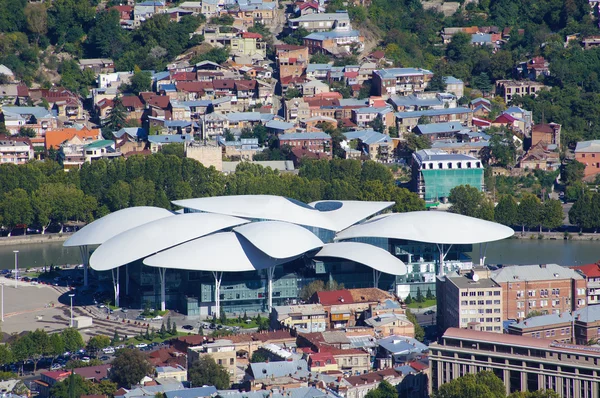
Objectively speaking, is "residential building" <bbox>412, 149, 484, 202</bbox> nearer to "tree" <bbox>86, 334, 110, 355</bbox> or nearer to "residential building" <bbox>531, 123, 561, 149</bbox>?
"residential building" <bbox>531, 123, 561, 149</bbox>

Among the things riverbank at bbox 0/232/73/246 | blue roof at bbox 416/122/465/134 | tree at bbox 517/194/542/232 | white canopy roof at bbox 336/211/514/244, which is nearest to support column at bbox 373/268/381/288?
white canopy roof at bbox 336/211/514/244

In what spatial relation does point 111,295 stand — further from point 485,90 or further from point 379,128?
point 485,90

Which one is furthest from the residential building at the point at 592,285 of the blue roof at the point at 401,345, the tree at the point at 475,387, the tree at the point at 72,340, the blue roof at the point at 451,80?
the blue roof at the point at 451,80

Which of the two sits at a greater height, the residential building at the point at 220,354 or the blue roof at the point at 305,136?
the blue roof at the point at 305,136

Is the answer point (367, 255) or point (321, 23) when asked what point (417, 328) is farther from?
point (321, 23)

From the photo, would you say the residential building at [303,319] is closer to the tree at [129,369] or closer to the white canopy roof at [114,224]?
the tree at [129,369]

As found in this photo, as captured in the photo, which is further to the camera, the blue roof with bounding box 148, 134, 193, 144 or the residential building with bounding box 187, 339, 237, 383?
the blue roof with bounding box 148, 134, 193, 144
